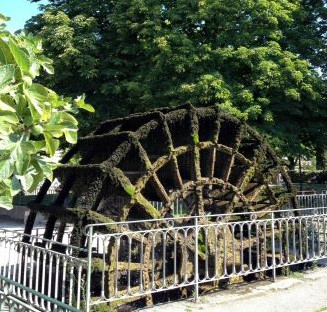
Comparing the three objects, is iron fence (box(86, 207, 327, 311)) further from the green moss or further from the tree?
the tree

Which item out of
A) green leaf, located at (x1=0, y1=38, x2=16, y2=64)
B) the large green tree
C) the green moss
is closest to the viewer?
green leaf, located at (x1=0, y1=38, x2=16, y2=64)

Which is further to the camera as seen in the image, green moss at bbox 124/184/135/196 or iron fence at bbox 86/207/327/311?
green moss at bbox 124/184/135/196

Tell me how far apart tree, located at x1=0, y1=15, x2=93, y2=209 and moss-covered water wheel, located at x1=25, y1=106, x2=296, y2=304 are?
3.58 metres

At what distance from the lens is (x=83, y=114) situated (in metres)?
13.9

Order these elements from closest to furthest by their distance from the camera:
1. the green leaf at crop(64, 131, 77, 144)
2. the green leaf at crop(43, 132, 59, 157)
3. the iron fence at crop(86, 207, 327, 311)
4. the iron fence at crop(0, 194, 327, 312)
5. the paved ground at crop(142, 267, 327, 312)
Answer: the green leaf at crop(43, 132, 59, 157) → the green leaf at crop(64, 131, 77, 144) → the iron fence at crop(0, 194, 327, 312) → the paved ground at crop(142, 267, 327, 312) → the iron fence at crop(86, 207, 327, 311)

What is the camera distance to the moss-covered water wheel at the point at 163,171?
20.7ft

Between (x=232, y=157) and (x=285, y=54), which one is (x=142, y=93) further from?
(x=232, y=157)

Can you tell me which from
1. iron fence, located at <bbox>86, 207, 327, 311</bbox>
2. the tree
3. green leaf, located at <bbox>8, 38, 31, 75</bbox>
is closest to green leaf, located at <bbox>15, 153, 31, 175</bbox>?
the tree

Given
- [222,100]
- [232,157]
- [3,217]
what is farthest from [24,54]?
[3,217]

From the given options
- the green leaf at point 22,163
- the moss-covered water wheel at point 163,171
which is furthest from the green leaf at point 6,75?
the moss-covered water wheel at point 163,171

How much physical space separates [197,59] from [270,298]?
7.46 meters

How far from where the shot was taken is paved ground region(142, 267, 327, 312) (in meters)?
5.55

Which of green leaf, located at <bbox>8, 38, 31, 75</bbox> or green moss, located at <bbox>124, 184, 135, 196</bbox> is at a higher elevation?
green leaf, located at <bbox>8, 38, 31, 75</bbox>

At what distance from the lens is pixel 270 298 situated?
6059 mm
